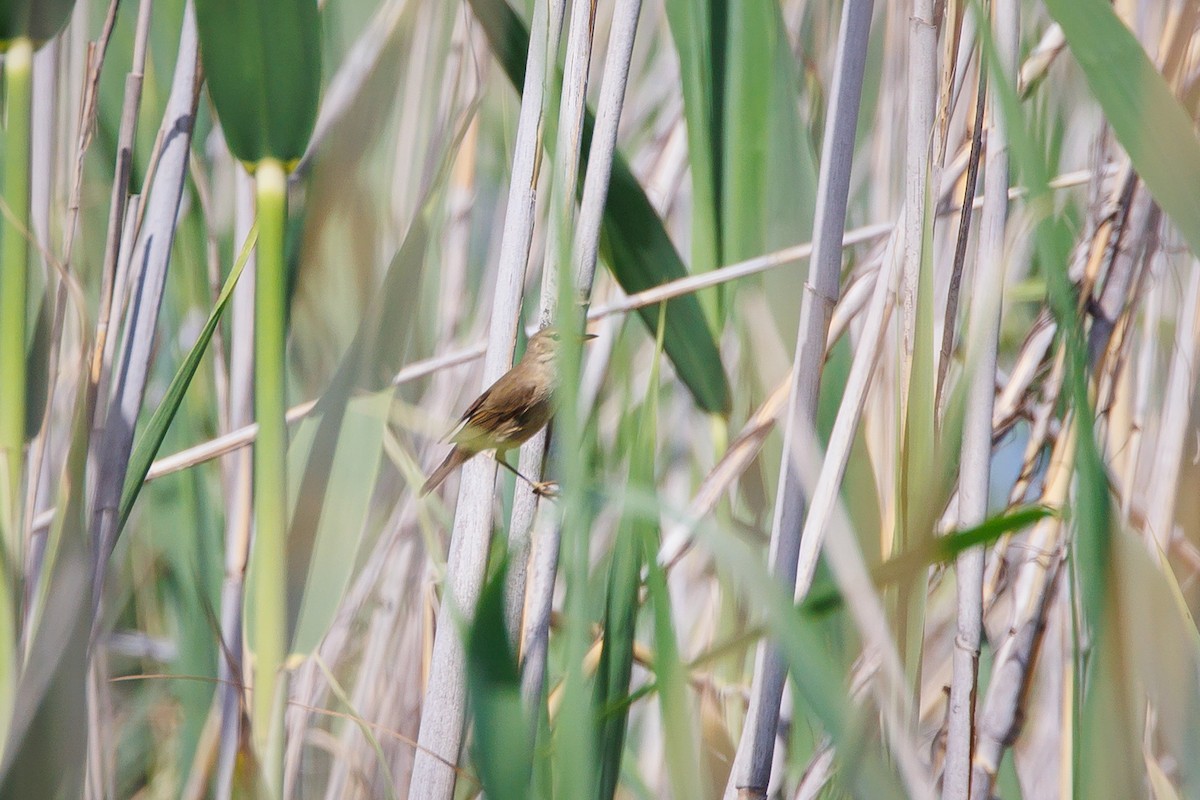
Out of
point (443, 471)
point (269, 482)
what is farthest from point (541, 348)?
point (269, 482)

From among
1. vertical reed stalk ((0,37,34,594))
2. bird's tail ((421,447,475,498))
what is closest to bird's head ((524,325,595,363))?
bird's tail ((421,447,475,498))

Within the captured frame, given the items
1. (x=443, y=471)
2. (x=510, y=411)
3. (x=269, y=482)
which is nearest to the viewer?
(x=269, y=482)

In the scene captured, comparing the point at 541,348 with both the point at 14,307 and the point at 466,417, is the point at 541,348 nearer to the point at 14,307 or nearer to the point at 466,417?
the point at 466,417

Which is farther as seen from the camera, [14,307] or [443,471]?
[443,471]

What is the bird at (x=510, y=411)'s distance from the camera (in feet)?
3.11

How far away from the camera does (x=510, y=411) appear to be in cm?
105

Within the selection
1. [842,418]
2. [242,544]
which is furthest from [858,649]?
[242,544]

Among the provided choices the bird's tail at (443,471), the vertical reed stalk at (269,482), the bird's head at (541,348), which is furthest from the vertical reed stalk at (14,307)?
the bird's head at (541,348)

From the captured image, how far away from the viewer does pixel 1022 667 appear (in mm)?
1163

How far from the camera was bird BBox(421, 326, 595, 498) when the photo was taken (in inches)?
37.3

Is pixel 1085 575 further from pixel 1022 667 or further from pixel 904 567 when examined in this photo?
pixel 1022 667

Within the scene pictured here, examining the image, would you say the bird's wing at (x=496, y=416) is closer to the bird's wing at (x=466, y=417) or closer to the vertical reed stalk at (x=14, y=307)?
the bird's wing at (x=466, y=417)

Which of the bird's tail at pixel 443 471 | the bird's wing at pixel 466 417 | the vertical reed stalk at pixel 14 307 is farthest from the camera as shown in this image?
the bird's tail at pixel 443 471

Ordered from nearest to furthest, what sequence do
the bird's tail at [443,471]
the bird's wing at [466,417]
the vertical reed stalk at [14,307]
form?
the bird's wing at [466,417], the vertical reed stalk at [14,307], the bird's tail at [443,471]
